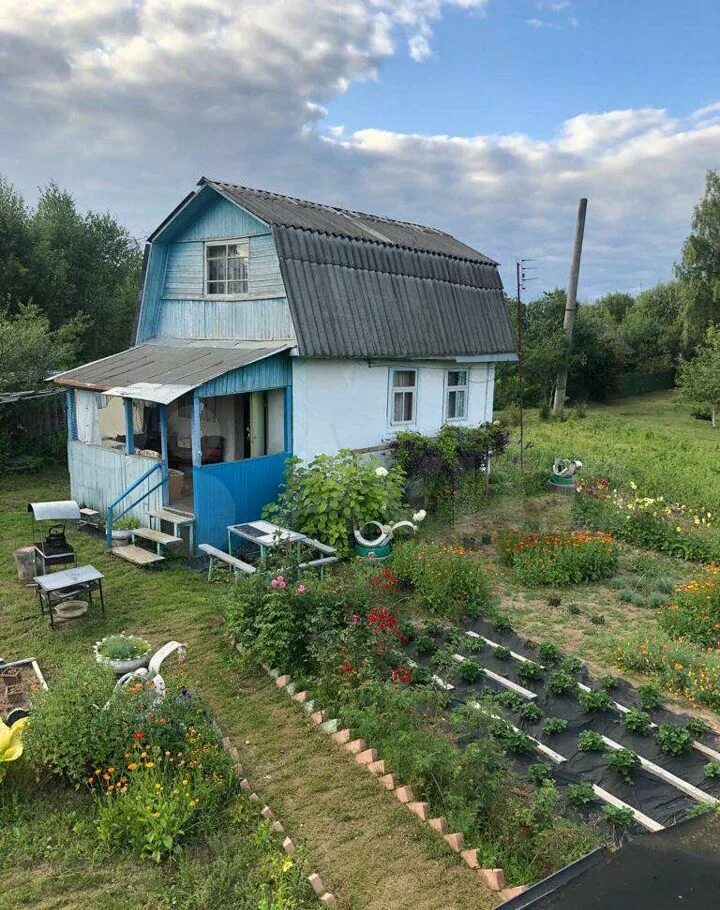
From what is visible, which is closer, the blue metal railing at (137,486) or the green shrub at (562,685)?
the green shrub at (562,685)

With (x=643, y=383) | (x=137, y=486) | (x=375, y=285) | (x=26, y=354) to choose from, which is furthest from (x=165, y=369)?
(x=643, y=383)

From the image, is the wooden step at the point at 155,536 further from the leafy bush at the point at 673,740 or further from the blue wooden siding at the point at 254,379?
the leafy bush at the point at 673,740

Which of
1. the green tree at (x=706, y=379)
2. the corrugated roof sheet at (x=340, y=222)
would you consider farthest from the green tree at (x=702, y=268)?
the corrugated roof sheet at (x=340, y=222)

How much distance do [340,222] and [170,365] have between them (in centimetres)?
465

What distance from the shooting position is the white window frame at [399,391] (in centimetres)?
1290

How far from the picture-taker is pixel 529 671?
6.71 metres

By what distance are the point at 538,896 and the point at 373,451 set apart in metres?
10.7

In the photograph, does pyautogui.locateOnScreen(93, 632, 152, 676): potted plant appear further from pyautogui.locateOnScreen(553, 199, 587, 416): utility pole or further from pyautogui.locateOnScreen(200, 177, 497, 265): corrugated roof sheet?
pyautogui.locateOnScreen(553, 199, 587, 416): utility pole

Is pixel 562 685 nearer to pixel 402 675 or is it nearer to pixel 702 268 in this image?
pixel 402 675

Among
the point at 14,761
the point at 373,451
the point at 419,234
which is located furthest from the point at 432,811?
the point at 419,234

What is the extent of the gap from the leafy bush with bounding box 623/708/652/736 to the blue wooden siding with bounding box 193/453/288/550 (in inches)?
264

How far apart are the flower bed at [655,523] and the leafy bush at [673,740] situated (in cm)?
561

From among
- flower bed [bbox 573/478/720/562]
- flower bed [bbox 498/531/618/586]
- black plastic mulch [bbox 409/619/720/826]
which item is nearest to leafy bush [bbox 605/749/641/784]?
black plastic mulch [bbox 409/619/720/826]

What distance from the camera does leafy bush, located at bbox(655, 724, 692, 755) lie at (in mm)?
5512
